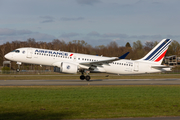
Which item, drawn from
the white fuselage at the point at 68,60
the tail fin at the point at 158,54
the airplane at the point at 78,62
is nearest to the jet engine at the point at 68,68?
the airplane at the point at 78,62

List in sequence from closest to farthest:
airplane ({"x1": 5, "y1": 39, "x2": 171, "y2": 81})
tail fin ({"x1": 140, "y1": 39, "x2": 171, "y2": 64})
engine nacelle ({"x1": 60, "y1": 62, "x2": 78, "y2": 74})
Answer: engine nacelle ({"x1": 60, "y1": 62, "x2": 78, "y2": 74})
airplane ({"x1": 5, "y1": 39, "x2": 171, "y2": 81})
tail fin ({"x1": 140, "y1": 39, "x2": 171, "y2": 64})

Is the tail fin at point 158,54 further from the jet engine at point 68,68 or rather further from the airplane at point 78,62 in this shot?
the jet engine at point 68,68

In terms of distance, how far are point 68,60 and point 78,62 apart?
175 cm

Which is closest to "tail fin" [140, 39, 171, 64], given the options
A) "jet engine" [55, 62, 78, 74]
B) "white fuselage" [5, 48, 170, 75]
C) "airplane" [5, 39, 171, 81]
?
"airplane" [5, 39, 171, 81]

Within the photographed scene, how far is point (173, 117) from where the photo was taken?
11.3 m

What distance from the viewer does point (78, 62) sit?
36.8 m

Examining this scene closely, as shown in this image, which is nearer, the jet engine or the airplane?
the jet engine

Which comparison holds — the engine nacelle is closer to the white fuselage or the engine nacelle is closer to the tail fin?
the white fuselage

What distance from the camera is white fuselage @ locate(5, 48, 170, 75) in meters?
35.3

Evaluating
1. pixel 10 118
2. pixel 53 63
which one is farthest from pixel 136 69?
pixel 10 118

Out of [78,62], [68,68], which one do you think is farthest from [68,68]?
[78,62]

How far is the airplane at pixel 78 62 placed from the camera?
35156 millimetres

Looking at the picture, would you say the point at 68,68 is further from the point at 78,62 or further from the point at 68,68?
the point at 78,62

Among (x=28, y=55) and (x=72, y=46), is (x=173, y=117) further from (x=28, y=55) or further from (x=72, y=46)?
(x=72, y=46)
